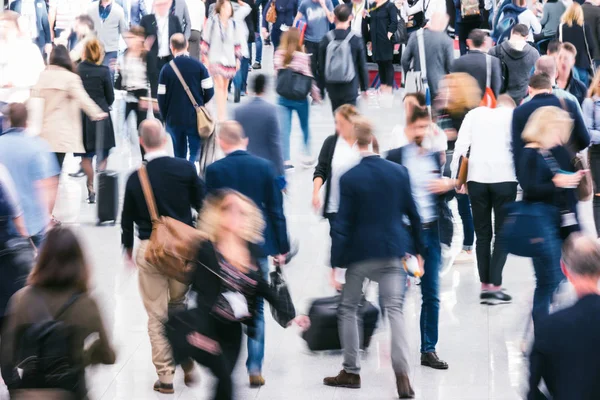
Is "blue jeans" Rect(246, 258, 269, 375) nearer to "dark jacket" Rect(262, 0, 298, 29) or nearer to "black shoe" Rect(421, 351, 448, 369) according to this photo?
"black shoe" Rect(421, 351, 448, 369)

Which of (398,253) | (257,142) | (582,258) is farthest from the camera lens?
(257,142)

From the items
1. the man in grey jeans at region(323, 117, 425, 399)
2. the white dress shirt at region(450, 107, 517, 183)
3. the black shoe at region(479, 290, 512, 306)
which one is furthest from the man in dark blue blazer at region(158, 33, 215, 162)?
the man in grey jeans at region(323, 117, 425, 399)

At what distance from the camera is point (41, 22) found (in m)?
17.6

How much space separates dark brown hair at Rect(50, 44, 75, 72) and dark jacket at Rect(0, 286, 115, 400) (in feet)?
20.3

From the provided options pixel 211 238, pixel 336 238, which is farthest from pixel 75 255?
pixel 336 238

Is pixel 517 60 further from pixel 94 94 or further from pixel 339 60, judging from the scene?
pixel 94 94

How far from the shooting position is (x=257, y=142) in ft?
32.2

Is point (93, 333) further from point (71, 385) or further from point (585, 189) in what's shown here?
point (585, 189)

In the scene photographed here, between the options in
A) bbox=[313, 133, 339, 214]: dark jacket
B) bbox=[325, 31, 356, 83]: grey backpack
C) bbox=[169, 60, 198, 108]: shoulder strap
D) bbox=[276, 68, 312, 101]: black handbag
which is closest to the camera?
bbox=[313, 133, 339, 214]: dark jacket

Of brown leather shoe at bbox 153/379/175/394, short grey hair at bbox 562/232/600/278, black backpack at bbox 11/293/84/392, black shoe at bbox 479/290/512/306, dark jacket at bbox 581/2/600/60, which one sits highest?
dark jacket at bbox 581/2/600/60

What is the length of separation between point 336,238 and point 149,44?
929cm

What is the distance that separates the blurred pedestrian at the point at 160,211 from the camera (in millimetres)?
7195

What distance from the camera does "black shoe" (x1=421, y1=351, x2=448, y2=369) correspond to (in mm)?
7727

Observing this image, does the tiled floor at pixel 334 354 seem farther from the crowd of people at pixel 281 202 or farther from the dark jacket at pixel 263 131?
the dark jacket at pixel 263 131
